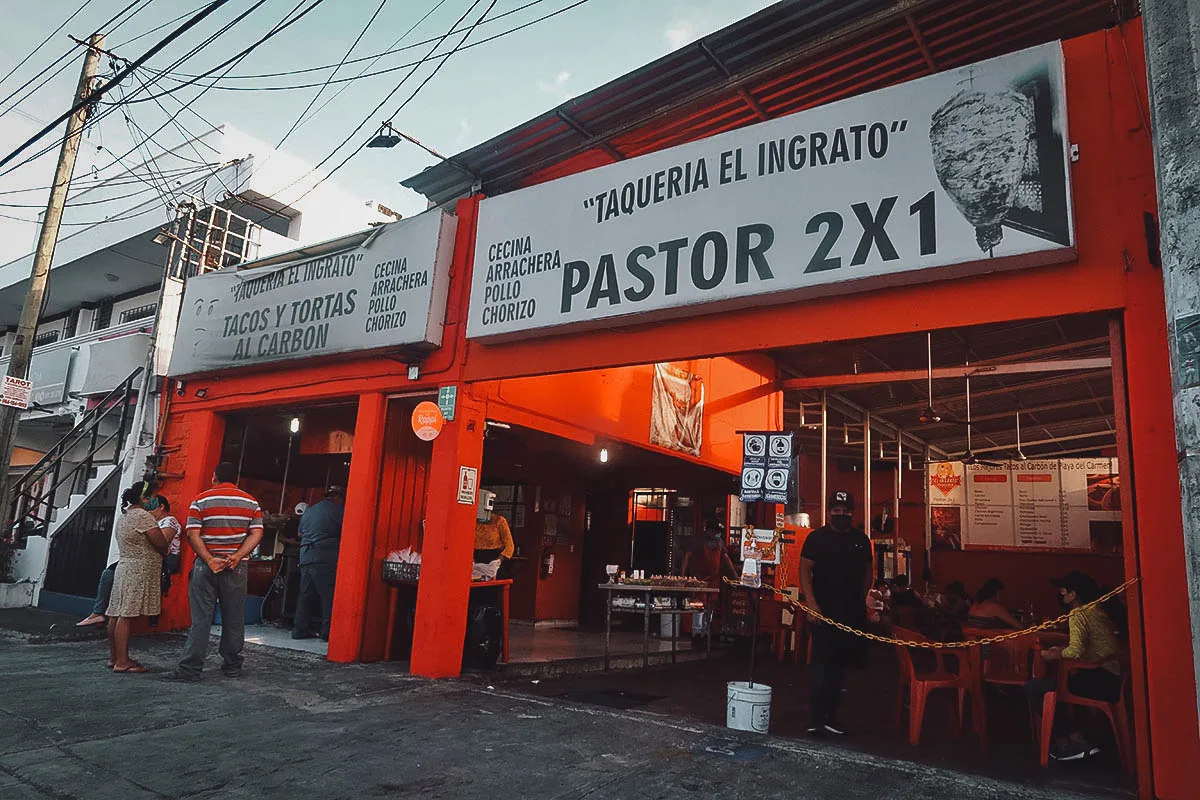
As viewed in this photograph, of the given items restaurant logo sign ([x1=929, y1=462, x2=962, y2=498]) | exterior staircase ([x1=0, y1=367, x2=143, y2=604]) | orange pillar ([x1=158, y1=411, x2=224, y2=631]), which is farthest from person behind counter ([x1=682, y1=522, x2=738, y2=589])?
exterior staircase ([x1=0, y1=367, x2=143, y2=604])

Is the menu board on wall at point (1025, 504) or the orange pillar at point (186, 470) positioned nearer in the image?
the orange pillar at point (186, 470)

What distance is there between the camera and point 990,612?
7.88 m

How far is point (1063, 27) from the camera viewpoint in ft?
21.5

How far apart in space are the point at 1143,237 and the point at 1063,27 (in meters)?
2.90

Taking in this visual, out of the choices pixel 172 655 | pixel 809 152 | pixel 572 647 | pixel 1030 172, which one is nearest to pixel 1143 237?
pixel 1030 172

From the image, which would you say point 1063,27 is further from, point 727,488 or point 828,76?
point 727,488

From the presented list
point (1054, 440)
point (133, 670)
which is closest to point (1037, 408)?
point (1054, 440)

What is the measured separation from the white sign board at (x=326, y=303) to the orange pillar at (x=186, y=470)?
31.1 inches

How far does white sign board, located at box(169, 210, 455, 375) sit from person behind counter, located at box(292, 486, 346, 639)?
77.5 inches

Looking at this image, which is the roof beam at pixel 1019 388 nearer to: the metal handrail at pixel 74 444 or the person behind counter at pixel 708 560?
the person behind counter at pixel 708 560

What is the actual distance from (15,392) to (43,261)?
75.9 inches

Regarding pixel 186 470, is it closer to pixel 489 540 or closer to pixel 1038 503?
pixel 489 540

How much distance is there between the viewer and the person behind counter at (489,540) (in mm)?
8805

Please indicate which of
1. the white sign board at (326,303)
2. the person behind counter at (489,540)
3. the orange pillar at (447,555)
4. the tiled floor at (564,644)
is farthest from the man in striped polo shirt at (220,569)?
the tiled floor at (564,644)
